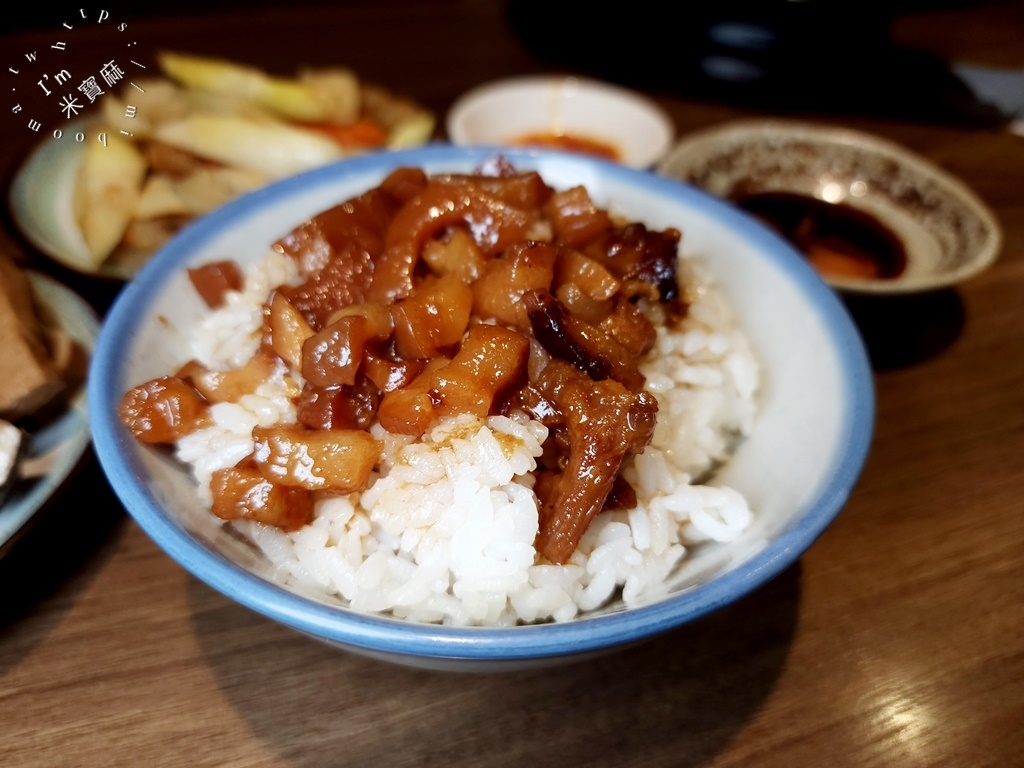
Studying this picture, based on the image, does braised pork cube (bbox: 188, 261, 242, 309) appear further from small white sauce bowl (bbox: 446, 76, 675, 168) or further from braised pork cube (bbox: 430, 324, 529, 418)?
small white sauce bowl (bbox: 446, 76, 675, 168)

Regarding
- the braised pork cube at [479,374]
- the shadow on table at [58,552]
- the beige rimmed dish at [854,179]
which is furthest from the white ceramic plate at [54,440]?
the beige rimmed dish at [854,179]

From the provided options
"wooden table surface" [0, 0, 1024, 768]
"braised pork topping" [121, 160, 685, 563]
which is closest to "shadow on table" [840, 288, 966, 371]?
"wooden table surface" [0, 0, 1024, 768]

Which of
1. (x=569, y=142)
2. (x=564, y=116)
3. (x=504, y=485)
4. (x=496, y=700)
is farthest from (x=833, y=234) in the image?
(x=496, y=700)

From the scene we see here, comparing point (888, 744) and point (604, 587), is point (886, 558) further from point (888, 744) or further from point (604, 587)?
point (604, 587)

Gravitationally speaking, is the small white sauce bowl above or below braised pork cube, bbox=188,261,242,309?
below

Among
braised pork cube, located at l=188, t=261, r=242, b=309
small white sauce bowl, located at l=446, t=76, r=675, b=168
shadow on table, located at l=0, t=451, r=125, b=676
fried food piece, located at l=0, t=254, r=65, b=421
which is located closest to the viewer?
shadow on table, located at l=0, t=451, r=125, b=676

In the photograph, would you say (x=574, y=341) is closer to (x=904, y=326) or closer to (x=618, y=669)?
(x=618, y=669)

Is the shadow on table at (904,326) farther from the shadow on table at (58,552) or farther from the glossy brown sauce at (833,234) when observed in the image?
the shadow on table at (58,552)
